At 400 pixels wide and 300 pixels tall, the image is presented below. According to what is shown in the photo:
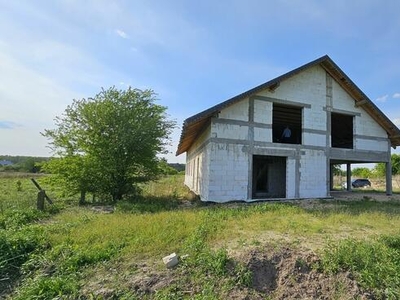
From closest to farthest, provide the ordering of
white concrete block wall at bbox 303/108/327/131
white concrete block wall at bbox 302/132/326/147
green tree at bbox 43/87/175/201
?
green tree at bbox 43/87/175/201 → white concrete block wall at bbox 302/132/326/147 → white concrete block wall at bbox 303/108/327/131

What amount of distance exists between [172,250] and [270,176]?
11.7 meters

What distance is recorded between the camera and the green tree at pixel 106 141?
10.5 m

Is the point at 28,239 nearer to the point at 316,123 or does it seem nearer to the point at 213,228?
the point at 213,228

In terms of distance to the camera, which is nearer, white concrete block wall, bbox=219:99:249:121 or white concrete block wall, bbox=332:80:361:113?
white concrete block wall, bbox=219:99:249:121

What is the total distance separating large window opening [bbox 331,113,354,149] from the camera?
14695 millimetres

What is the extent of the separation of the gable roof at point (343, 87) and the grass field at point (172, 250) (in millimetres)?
4822

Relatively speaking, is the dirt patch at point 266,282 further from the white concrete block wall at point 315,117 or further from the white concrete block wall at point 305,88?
the white concrete block wall at point 315,117

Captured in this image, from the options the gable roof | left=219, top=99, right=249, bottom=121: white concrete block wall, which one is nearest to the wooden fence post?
the gable roof

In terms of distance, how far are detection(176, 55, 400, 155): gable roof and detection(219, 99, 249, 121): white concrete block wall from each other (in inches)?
13.9

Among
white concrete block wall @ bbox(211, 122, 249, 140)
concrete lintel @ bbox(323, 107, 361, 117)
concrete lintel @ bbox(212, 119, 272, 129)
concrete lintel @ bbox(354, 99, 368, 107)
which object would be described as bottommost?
white concrete block wall @ bbox(211, 122, 249, 140)

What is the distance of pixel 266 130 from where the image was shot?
38.9ft

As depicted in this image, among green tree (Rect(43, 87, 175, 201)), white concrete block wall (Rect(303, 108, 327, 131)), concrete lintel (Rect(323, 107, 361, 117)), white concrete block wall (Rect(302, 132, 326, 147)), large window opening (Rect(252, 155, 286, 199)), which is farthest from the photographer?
large window opening (Rect(252, 155, 286, 199))

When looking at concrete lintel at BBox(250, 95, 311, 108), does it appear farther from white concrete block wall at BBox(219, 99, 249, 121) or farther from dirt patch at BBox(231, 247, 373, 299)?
dirt patch at BBox(231, 247, 373, 299)

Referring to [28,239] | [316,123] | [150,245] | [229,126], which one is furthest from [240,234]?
[316,123]
